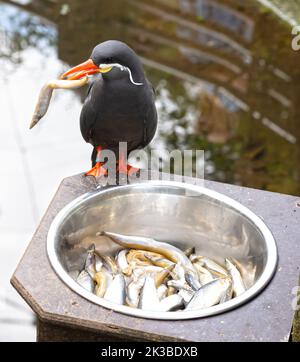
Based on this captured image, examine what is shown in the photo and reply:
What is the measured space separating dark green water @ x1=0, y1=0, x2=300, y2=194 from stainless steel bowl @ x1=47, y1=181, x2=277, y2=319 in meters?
2.00

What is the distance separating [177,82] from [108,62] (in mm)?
2925

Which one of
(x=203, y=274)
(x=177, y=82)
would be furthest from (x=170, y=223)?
(x=177, y=82)

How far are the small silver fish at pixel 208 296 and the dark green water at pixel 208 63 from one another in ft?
7.45

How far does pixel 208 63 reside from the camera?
497 centimetres

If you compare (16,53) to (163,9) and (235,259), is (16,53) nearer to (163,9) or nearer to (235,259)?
(163,9)

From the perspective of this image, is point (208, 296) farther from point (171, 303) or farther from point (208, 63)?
point (208, 63)

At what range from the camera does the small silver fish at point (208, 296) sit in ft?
6.12

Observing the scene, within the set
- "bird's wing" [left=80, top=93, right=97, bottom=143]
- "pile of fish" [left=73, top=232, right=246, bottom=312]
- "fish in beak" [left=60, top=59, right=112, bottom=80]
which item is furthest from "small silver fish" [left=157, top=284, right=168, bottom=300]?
"fish in beak" [left=60, top=59, right=112, bottom=80]

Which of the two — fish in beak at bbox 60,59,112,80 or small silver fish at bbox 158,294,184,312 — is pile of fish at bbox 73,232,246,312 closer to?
small silver fish at bbox 158,294,184,312

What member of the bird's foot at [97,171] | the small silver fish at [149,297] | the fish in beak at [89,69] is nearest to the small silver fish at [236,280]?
the small silver fish at [149,297]

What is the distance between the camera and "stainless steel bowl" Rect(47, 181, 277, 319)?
203cm

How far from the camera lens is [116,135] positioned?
217 centimetres

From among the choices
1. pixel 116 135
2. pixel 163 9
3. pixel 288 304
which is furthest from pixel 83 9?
pixel 288 304
